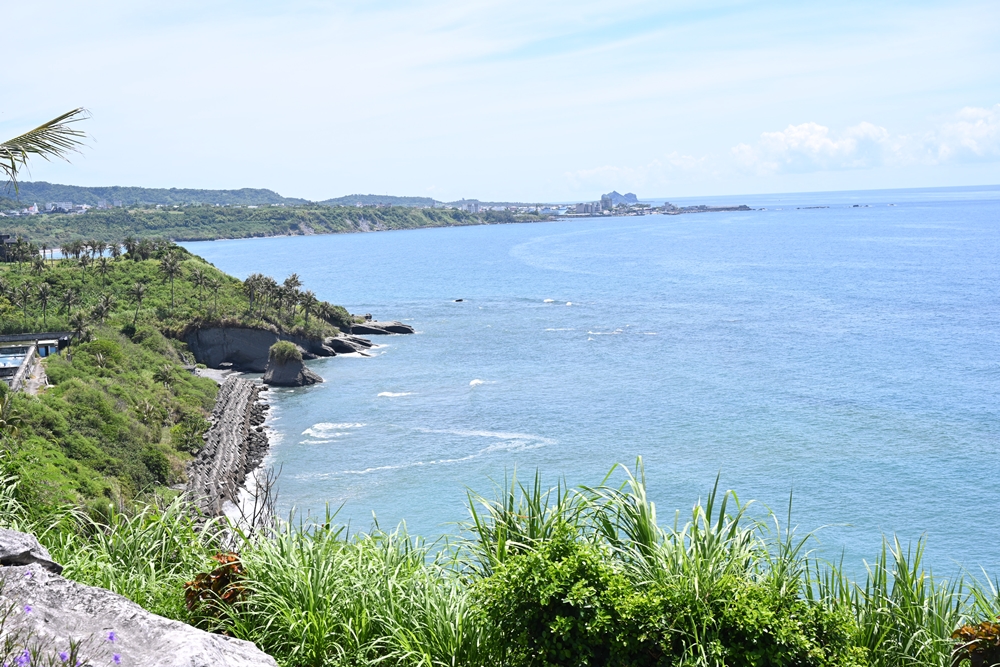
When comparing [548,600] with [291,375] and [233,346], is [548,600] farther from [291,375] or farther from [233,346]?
[233,346]

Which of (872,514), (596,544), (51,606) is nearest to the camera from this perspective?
(51,606)

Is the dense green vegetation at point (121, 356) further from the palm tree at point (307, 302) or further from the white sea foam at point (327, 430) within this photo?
the white sea foam at point (327, 430)

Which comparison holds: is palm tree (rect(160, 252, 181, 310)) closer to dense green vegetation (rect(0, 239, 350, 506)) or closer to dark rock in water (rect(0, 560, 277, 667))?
dense green vegetation (rect(0, 239, 350, 506))

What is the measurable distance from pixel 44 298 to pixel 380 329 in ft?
90.5

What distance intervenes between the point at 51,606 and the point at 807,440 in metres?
40.2

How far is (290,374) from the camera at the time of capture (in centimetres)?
5959

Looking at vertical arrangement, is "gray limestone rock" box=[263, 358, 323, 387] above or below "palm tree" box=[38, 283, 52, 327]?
below

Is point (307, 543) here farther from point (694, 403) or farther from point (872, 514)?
point (694, 403)

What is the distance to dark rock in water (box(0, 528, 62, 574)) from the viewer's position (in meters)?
5.83

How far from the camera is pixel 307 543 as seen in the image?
688 centimetres

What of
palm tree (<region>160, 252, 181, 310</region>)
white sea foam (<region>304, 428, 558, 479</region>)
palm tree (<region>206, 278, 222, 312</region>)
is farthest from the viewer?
palm tree (<region>160, 252, 181, 310</region>)

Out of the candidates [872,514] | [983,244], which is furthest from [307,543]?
[983,244]


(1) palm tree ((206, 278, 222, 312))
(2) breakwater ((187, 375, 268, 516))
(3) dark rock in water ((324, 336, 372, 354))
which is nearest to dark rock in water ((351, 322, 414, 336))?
(3) dark rock in water ((324, 336, 372, 354))

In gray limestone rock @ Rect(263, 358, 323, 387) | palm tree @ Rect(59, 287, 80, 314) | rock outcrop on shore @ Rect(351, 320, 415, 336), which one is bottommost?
gray limestone rock @ Rect(263, 358, 323, 387)
